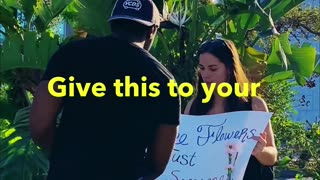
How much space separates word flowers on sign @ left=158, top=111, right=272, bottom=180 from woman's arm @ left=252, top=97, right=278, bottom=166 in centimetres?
3

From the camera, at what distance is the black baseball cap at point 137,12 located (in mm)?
2713

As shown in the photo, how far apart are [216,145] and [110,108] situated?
1.07 m

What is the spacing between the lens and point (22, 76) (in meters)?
6.51

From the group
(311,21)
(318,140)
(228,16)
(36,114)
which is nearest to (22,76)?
(228,16)

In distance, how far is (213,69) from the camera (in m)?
3.50

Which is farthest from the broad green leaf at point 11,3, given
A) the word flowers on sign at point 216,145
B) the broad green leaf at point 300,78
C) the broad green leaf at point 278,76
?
the word flowers on sign at point 216,145

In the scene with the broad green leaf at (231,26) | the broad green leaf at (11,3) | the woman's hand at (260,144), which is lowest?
the woman's hand at (260,144)

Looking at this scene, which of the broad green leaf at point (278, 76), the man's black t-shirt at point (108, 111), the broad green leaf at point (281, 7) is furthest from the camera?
the broad green leaf at point (281, 7)

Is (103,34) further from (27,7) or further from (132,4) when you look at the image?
(132,4)

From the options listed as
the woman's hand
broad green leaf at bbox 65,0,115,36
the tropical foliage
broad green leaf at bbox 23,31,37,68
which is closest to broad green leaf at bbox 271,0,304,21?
the tropical foliage

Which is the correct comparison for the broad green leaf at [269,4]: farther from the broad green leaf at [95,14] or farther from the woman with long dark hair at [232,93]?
the woman with long dark hair at [232,93]

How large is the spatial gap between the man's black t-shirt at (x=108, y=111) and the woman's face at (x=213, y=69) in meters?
0.82

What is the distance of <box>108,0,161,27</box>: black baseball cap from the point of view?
8.90 feet

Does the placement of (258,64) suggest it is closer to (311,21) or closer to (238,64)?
(238,64)
